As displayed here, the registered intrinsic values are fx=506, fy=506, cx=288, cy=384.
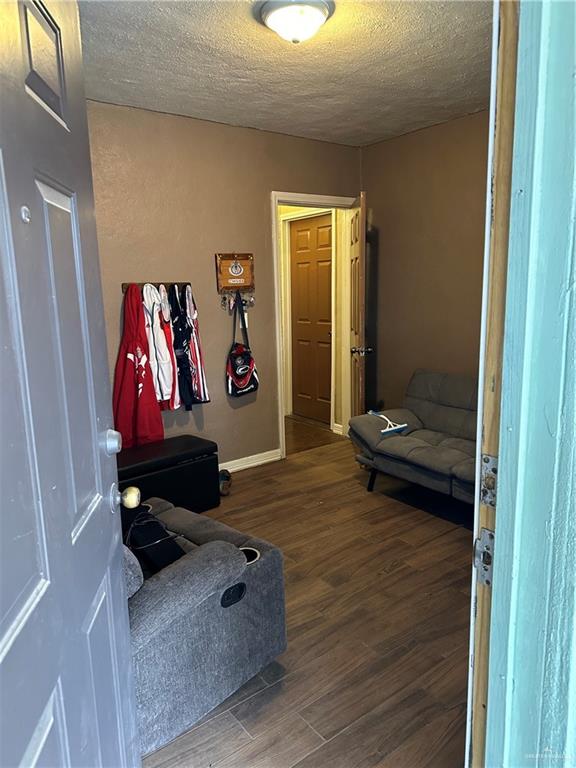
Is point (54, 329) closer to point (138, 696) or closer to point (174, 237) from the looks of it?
point (138, 696)

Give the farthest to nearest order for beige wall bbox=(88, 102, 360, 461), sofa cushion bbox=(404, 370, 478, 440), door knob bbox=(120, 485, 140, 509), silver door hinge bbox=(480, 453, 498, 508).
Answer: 1. sofa cushion bbox=(404, 370, 478, 440)
2. beige wall bbox=(88, 102, 360, 461)
3. door knob bbox=(120, 485, 140, 509)
4. silver door hinge bbox=(480, 453, 498, 508)

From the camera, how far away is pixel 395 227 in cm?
453

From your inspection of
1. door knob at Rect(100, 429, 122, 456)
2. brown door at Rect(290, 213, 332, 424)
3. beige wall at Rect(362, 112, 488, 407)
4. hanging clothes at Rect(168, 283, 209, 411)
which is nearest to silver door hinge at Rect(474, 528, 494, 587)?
door knob at Rect(100, 429, 122, 456)

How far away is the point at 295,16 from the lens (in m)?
2.20

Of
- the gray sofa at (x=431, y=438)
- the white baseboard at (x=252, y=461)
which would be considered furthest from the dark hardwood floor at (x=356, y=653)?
the white baseboard at (x=252, y=461)

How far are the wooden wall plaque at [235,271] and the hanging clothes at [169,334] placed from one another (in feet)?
1.66

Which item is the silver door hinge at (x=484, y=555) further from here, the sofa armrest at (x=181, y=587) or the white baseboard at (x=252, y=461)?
the white baseboard at (x=252, y=461)

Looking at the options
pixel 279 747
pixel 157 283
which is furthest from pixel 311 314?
pixel 279 747

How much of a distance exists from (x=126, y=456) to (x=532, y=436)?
3.00m

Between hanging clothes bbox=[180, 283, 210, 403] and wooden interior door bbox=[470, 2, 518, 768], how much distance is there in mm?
3172

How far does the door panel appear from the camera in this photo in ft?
14.4

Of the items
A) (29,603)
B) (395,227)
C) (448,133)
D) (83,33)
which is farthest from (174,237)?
(29,603)

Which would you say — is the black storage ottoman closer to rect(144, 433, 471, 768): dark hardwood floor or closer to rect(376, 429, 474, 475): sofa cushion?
rect(144, 433, 471, 768): dark hardwood floor

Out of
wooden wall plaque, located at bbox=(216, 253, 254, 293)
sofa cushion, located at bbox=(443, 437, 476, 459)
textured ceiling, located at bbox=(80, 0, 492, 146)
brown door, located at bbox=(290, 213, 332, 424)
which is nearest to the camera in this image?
textured ceiling, located at bbox=(80, 0, 492, 146)
